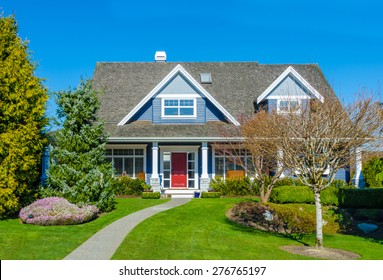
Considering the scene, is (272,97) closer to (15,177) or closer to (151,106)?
(151,106)

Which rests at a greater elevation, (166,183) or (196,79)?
(196,79)

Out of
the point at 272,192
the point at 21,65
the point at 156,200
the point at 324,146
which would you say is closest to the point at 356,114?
the point at 324,146

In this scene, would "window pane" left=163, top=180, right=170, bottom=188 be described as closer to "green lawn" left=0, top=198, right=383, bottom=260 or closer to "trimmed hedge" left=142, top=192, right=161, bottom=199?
"trimmed hedge" left=142, top=192, right=161, bottom=199

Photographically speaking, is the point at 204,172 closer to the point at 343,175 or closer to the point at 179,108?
the point at 179,108

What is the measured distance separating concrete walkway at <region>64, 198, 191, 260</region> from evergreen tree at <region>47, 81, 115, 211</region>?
2.06 meters

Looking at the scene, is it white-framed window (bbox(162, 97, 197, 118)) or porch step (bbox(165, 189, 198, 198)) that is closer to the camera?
porch step (bbox(165, 189, 198, 198))

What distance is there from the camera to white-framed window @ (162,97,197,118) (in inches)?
1164

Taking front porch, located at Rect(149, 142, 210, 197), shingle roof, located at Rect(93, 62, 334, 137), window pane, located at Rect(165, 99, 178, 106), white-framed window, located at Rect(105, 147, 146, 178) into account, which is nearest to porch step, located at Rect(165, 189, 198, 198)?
front porch, located at Rect(149, 142, 210, 197)

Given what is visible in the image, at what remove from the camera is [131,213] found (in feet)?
65.1

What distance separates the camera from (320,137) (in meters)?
14.7

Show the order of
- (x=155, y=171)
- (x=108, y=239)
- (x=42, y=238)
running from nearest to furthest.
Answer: (x=108, y=239) < (x=42, y=238) < (x=155, y=171)

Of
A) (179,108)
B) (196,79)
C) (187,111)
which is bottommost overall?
(187,111)

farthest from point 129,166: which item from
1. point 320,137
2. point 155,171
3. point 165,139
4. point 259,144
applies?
point 320,137

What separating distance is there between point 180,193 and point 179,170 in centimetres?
216
